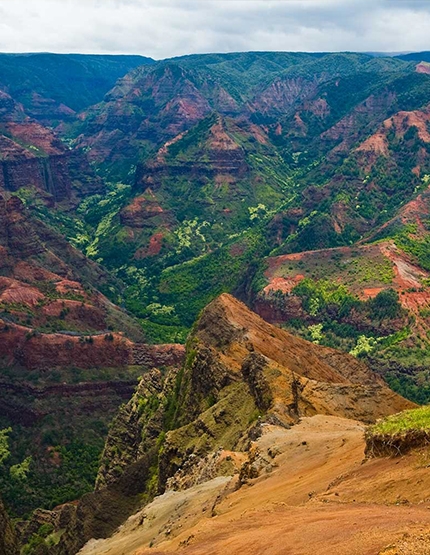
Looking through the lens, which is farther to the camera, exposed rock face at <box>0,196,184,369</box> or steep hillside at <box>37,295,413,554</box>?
exposed rock face at <box>0,196,184,369</box>

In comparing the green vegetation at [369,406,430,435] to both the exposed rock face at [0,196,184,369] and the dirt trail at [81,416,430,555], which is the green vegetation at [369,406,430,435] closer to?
the dirt trail at [81,416,430,555]

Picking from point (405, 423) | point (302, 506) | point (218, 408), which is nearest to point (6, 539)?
point (218, 408)

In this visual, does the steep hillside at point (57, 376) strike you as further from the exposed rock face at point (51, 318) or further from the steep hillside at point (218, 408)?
the steep hillside at point (218, 408)

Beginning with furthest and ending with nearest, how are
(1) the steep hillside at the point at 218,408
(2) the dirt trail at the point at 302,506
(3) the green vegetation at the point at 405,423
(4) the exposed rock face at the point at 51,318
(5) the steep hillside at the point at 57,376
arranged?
(4) the exposed rock face at the point at 51,318, (5) the steep hillside at the point at 57,376, (1) the steep hillside at the point at 218,408, (3) the green vegetation at the point at 405,423, (2) the dirt trail at the point at 302,506

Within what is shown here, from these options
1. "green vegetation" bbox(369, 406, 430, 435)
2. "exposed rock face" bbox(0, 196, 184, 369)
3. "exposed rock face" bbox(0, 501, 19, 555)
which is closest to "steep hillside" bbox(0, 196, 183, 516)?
"exposed rock face" bbox(0, 196, 184, 369)

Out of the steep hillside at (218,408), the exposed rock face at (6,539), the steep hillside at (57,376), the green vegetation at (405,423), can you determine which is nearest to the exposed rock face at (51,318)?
the steep hillside at (57,376)

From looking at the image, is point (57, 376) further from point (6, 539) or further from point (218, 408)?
point (218, 408)
